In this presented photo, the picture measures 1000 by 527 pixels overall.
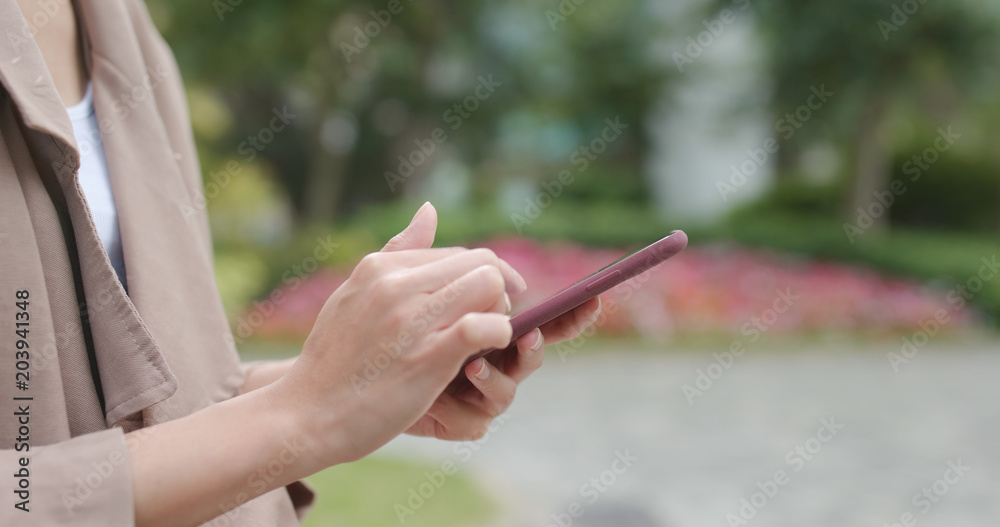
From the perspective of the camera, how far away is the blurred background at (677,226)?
4613 millimetres

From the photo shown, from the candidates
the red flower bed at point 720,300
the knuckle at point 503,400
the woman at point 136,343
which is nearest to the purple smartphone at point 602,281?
the woman at point 136,343

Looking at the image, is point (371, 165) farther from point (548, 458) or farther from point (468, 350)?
point (468, 350)

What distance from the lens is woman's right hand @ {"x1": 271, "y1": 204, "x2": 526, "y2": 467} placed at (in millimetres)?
828

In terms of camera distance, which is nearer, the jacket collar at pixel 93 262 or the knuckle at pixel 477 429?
the jacket collar at pixel 93 262

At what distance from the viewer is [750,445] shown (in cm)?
517

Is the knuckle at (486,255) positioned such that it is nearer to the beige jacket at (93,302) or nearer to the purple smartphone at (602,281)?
the purple smartphone at (602,281)

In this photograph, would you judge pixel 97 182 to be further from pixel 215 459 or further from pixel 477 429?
pixel 477 429

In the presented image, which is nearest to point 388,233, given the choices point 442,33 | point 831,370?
point 442,33

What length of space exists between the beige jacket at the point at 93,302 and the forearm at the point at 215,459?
0.08ft

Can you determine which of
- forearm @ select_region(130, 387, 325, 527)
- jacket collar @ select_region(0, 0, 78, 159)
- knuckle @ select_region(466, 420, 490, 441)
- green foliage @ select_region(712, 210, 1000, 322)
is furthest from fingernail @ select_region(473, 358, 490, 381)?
green foliage @ select_region(712, 210, 1000, 322)

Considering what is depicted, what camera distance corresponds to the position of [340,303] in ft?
2.84

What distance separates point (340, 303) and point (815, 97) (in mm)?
10378

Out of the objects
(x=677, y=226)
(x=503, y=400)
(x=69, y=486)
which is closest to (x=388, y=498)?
(x=503, y=400)

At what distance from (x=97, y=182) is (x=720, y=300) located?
7742 mm
